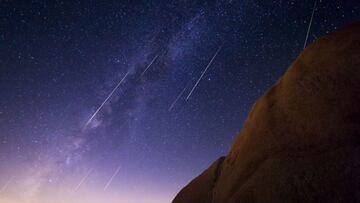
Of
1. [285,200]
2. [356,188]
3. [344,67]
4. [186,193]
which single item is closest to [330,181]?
[356,188]

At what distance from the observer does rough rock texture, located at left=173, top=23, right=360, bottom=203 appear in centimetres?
581

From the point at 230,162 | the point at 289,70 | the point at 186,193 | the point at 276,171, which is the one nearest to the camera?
the point at 276,171

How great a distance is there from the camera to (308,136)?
662 cm

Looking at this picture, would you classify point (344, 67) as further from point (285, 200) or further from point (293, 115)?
point (285, 200)

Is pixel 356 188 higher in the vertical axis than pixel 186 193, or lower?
lower

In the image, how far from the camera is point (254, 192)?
274 inches

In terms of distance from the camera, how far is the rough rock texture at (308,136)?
5.81 m

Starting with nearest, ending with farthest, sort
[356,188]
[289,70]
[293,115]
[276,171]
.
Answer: [356,188] < [276,171] < [293,115] < [289,70]

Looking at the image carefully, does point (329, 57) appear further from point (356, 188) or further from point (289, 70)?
point (356, 188)

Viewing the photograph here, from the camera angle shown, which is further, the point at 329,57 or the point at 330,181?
the point at 329,57

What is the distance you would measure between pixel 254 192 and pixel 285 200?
36.2 inches

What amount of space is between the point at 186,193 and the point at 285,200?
18.5 feet

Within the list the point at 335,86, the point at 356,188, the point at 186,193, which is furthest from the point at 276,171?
the point at 186,193

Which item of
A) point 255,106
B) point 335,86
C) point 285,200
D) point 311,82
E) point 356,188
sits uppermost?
point 255,106
